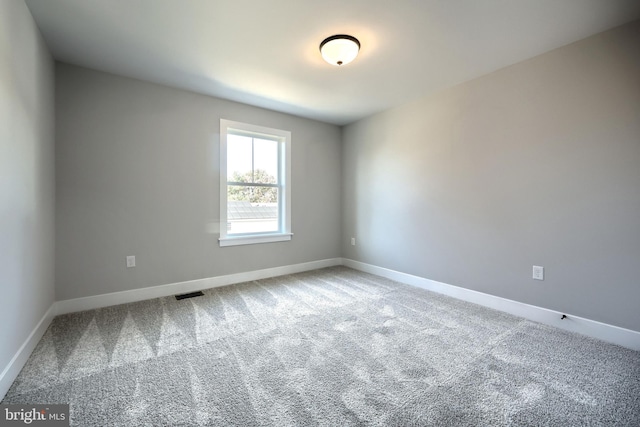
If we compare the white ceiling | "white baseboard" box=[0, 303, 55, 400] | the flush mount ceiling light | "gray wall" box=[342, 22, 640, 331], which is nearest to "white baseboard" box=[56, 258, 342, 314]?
"white baseboard" box=[0, 303, 55, 400]

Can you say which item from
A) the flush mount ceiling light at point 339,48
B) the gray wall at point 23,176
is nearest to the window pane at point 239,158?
the gray wall at point 23,176

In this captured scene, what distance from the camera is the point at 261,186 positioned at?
3.90 meters

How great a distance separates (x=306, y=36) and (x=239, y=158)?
1.93 metres

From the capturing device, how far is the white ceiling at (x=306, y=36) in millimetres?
1863

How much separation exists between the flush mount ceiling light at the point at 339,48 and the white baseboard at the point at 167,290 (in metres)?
2.79

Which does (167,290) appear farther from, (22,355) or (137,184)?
(22,355)

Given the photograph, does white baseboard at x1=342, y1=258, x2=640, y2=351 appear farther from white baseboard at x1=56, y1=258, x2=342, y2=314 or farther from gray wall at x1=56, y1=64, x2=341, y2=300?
gray wall at x1=56, y1=64, x2=341, y2=300

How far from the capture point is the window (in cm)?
353

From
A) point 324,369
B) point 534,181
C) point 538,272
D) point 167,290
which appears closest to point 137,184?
point 167,290

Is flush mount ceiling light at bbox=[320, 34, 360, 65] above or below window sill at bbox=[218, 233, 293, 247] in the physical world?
above

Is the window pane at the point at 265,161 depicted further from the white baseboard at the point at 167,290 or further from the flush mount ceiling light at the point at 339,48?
the flush mount ceiling light at the point at 339,48

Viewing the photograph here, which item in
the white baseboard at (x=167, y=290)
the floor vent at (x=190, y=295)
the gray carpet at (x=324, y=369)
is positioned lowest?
the gray carpet at (x=324, y=369)

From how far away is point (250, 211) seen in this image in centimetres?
382

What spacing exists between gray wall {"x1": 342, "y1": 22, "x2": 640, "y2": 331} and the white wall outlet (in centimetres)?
4
